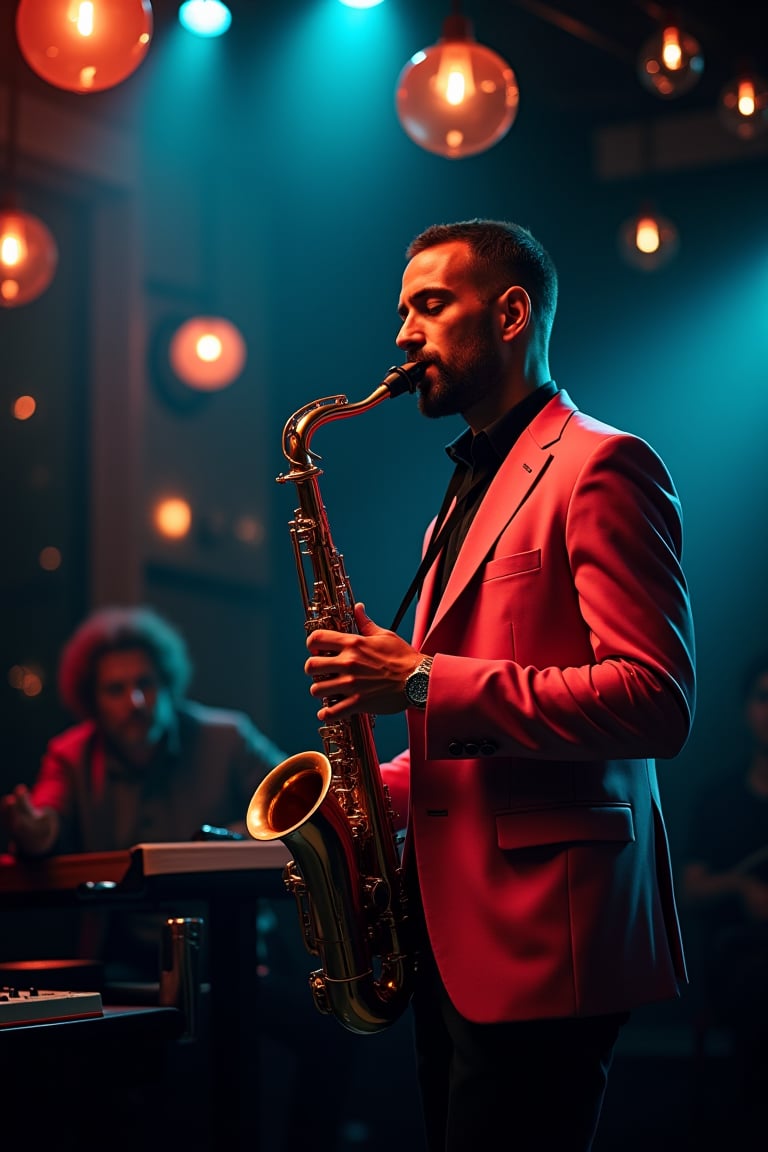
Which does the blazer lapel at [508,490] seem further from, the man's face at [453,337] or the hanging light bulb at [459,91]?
the hanging light bulb at [459,91]

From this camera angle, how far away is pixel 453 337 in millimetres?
2100

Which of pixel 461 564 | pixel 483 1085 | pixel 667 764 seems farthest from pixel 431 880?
pixel 667 764

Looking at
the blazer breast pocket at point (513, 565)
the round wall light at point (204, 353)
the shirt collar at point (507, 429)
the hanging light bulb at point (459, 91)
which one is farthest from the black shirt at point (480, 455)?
the round wall light at point (204, 353)

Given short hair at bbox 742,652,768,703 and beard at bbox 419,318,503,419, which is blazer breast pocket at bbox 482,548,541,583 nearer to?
beard at bbox 419,318,503,419

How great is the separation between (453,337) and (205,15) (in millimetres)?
3219

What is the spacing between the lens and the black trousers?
1719 mm

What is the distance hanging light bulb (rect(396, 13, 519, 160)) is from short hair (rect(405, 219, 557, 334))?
1.46m

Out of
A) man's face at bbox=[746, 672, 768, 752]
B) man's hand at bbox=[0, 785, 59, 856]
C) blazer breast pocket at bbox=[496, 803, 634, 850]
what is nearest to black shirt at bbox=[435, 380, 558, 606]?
blazer breast pocket at bbox=[496, 803, 634, 850]

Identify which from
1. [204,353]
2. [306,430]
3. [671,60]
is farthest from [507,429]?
[204,353]

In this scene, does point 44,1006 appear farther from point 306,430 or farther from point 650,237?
point 650,237

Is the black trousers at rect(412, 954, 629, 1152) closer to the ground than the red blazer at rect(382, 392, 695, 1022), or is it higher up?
closer to the ground

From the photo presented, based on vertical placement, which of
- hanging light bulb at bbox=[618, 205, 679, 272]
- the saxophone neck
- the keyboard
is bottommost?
the keyboard

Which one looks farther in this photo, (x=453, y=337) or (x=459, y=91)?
(x=459, y=91)

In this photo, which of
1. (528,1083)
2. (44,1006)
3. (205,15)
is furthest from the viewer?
(205,15)
